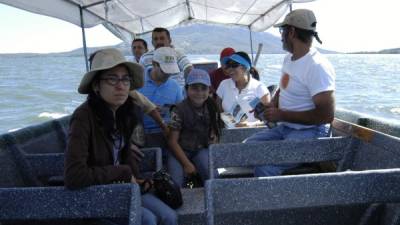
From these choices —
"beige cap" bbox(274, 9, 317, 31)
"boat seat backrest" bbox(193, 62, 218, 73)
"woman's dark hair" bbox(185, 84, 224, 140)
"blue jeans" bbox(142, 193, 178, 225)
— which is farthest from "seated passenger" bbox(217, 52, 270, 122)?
"boat seat backrest" bbox(193, 62, 218, 73)

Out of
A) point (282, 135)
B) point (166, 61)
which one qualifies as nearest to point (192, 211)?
point (282, 135)

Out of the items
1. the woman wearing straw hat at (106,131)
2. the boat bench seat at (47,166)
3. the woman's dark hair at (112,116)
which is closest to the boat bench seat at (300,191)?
the woman wearing straw hat at (106,131)

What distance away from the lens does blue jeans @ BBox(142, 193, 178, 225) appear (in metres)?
2.25

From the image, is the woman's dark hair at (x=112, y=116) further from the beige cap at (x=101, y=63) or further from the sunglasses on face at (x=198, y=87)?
the sunglasses on face at (x=198, y=87)

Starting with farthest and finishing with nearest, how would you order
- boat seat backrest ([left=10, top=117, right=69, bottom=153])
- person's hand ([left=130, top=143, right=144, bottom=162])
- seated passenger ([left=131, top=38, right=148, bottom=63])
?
seated passenger ([left=131, top=38, right=148, bottom=63]) < boat seat backrest ([left=10, top=117, right=69, bottom=153]) < person's hand ([left=130, top=143, right=144, bottom=162])

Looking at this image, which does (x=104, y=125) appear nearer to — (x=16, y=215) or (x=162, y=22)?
(x=16, y=215)

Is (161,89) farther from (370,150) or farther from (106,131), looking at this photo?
(370,150)

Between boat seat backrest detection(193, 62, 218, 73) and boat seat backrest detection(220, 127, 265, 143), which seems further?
boat seat backrest detection(193, 62, 218, 73)

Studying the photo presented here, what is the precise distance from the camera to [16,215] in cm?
195

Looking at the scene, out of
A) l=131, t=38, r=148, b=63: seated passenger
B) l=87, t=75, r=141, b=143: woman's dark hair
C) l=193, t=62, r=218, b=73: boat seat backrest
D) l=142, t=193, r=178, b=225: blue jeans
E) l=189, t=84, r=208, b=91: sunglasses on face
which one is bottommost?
l=142, t=193, r=178, b=225: blue jeans

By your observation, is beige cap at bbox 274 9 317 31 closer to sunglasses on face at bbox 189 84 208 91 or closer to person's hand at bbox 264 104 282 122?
person's hand at bbox 264 104 282 122

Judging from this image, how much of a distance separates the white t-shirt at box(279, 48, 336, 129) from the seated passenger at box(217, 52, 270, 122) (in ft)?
3.14

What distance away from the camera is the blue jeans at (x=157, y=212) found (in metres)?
2.25

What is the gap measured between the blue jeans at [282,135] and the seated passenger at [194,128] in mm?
438
